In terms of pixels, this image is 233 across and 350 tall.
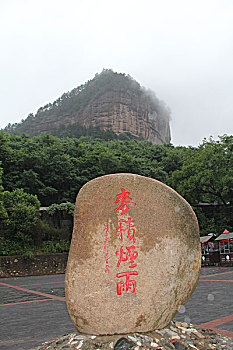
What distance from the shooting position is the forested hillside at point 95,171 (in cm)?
2522

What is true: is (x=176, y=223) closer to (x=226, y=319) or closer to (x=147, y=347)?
(x=147, y=347)

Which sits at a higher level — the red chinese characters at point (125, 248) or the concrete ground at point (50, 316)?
the red chinese characters at point (125, 248)

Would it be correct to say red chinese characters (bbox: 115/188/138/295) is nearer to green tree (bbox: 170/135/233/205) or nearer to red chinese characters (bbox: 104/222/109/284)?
red chinese characters (bbox: 104/222/109/284)

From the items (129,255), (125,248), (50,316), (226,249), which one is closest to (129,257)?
(129,255)

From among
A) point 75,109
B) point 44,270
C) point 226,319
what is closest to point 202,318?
point 226,319

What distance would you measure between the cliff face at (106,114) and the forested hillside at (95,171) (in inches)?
1794

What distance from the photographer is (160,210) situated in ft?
14.3

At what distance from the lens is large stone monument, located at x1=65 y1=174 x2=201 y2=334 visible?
13.2 feet

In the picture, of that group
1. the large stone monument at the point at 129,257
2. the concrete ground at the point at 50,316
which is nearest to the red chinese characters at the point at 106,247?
the large stone monument at the point at 129,257

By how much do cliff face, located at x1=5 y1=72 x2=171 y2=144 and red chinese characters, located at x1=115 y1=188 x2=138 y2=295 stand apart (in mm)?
74163

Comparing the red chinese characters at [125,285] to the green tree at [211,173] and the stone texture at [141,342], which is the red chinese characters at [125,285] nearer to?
the stone texture at [141,342]

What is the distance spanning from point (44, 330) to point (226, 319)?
11.0 feet

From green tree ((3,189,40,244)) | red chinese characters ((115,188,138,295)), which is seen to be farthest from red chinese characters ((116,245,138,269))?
green tree ((3,189,40,244))

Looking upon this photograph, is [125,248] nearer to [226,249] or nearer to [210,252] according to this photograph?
[226,249]
